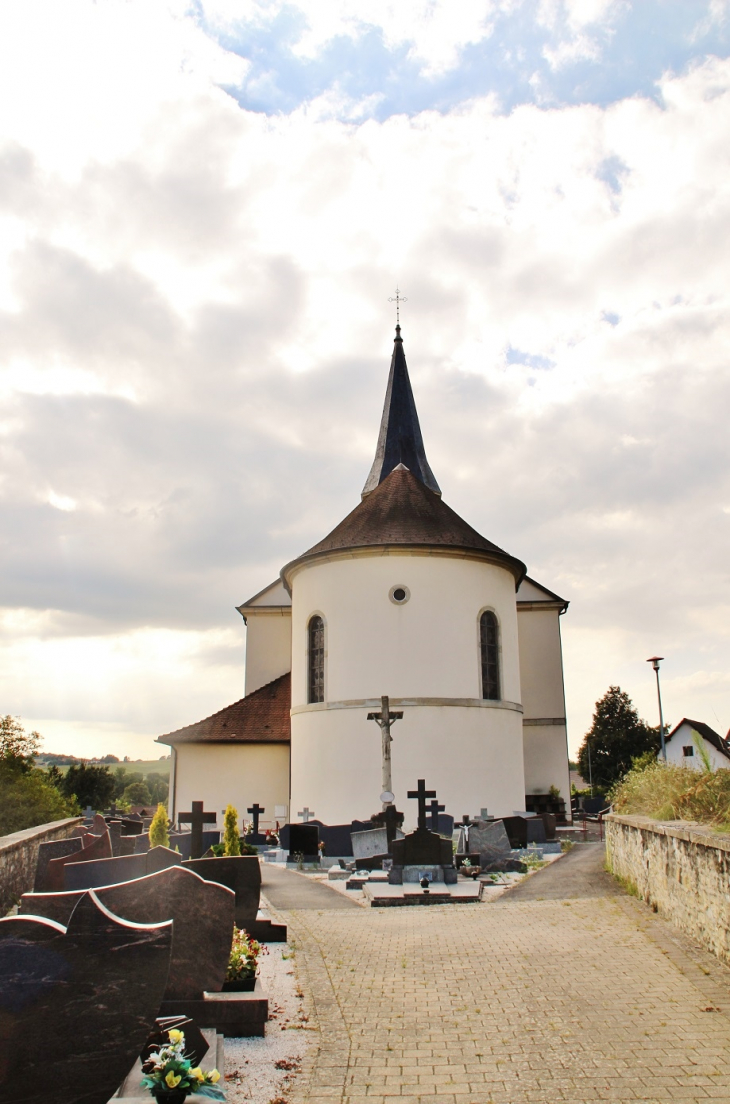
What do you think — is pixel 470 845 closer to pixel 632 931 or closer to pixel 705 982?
pixel 632 931

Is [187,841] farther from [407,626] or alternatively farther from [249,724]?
[249,724]

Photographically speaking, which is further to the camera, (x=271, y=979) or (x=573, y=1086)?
(x=271, y=979)

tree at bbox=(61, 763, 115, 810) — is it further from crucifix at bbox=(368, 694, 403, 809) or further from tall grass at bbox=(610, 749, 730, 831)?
tall grass at bbox=(610, 749, 730, 831)

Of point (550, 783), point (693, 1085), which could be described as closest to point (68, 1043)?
point (693, 1085)

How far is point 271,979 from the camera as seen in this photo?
7543 mm

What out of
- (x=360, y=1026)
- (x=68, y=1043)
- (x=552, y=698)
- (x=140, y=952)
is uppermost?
(x=552, y=698)

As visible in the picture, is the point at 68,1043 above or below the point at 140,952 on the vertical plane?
below

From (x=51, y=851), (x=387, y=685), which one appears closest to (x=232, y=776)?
(x=387, y=685)

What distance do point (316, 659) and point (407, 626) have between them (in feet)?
10.4

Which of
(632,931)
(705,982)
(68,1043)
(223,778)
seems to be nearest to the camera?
(68,1043)

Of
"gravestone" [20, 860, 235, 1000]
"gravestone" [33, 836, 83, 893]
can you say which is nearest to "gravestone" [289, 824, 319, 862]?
"gravestone" [33, 836, 83, 893]

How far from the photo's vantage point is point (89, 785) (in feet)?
173

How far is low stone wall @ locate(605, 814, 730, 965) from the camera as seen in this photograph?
7703 millimetres

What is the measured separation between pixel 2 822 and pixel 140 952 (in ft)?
49.4
